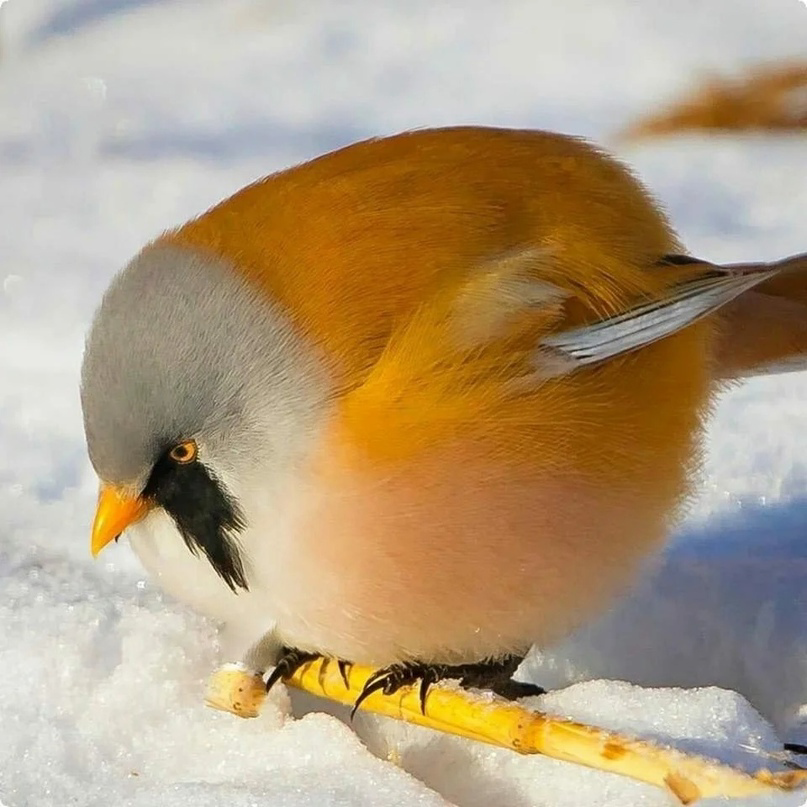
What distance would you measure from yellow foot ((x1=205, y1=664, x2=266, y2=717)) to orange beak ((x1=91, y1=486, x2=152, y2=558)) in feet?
0.67

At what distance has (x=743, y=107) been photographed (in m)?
2.64

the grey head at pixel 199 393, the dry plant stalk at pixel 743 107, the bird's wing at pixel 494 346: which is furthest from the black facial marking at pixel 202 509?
the dry plant stalk at pixel 743 107

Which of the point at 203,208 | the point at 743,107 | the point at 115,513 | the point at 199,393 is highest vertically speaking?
the point at 743,107

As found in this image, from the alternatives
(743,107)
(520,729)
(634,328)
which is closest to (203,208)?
(743,107)

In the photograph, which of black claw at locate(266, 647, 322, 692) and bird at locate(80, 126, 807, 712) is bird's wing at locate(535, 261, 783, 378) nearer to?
bird at locate(80, 126, 807, 712)

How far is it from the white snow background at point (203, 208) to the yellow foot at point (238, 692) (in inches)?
0.7

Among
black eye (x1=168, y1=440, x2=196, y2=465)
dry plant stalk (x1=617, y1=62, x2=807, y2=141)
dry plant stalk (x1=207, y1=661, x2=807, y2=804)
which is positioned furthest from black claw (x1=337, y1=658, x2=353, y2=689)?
dry plant stalk (x1=617, y1=62, x2=807, y2=141)

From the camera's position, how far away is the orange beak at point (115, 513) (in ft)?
3.74

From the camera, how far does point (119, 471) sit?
44.2 inches

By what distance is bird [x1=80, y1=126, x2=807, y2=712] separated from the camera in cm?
109

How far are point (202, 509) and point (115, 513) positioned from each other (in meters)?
0.08

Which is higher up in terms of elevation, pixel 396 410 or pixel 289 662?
pixel 396 410

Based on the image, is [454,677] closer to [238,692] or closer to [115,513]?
[238,692]

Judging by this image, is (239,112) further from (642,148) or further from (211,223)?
(211,223)
